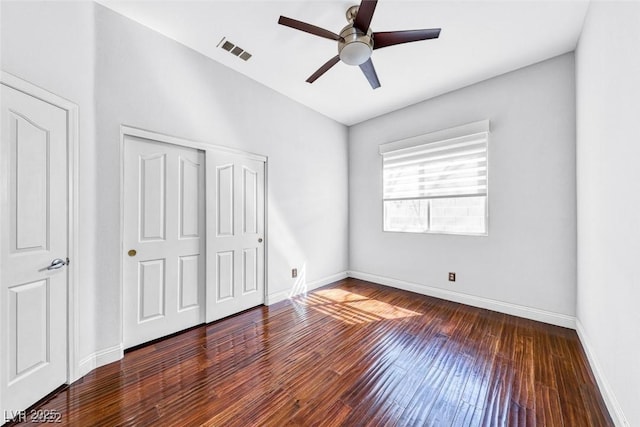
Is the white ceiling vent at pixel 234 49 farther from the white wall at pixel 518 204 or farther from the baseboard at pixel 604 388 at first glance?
the baseboard at pixel 604 388

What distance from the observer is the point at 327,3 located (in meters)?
2.00

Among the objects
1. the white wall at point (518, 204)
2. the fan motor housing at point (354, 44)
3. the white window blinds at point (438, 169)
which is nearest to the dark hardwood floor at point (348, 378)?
the white wall at point (518, 204)

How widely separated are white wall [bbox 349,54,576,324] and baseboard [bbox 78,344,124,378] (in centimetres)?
366

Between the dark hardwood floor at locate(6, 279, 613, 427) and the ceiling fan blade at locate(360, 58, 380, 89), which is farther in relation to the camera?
the ceiling fan blade at locate(360, 58, 380, 89)

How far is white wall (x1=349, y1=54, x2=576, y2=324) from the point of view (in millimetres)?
2654

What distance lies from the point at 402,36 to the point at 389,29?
0.50 meters

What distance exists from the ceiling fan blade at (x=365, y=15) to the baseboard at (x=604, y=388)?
288 centimetres

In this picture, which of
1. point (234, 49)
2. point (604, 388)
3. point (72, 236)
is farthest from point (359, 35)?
point (604, 388)

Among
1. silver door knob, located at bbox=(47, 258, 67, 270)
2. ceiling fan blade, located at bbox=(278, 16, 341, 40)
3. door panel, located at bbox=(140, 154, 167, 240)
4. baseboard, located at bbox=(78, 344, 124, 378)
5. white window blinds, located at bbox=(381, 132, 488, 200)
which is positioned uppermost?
ceiling fan blade, located at bbox=(278, 16, 341, 40)

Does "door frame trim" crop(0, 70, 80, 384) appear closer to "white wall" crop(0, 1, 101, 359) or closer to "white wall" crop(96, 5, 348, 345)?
"white wall" crop(0, 1, 101, 359)

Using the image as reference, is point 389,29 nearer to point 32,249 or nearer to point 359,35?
point 359,35

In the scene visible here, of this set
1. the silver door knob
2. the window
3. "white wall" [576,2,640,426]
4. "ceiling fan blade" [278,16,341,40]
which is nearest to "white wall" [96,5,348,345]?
the silver door knob

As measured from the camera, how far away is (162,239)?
2.44 m

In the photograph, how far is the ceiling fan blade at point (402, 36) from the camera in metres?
1.83
